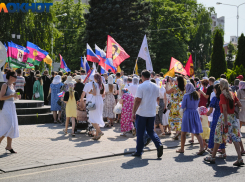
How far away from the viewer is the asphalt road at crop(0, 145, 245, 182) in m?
5.93

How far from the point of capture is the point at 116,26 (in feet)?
119

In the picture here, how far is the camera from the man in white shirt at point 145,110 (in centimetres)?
766

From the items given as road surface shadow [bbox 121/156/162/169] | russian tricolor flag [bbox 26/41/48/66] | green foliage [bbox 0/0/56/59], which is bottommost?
road surface shadow [bbox 121/156/162/169]

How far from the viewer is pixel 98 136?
9812mm

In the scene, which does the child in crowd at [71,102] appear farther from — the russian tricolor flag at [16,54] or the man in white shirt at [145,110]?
the russian tricolor flag at [16,54]

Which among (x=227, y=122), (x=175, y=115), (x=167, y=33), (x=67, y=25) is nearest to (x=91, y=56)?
(x=175, y=115)

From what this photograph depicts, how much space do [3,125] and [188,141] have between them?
543 centimetres

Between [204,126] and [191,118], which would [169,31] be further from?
[191,118]

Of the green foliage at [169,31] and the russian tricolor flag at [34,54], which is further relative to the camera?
the green foliage at [169,31]

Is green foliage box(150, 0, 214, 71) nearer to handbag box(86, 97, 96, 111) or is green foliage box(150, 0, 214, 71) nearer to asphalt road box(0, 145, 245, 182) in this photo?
handbag box(86, 97, 96, 111)

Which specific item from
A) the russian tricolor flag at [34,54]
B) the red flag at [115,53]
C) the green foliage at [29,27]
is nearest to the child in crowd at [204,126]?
the red flag at [115,53]

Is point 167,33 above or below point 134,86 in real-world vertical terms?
above

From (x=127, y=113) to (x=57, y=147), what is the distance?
2.93m

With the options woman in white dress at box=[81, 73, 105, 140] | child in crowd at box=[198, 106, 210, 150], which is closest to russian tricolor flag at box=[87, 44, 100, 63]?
woman in white dress at box=[81, 73, 105, 140]
